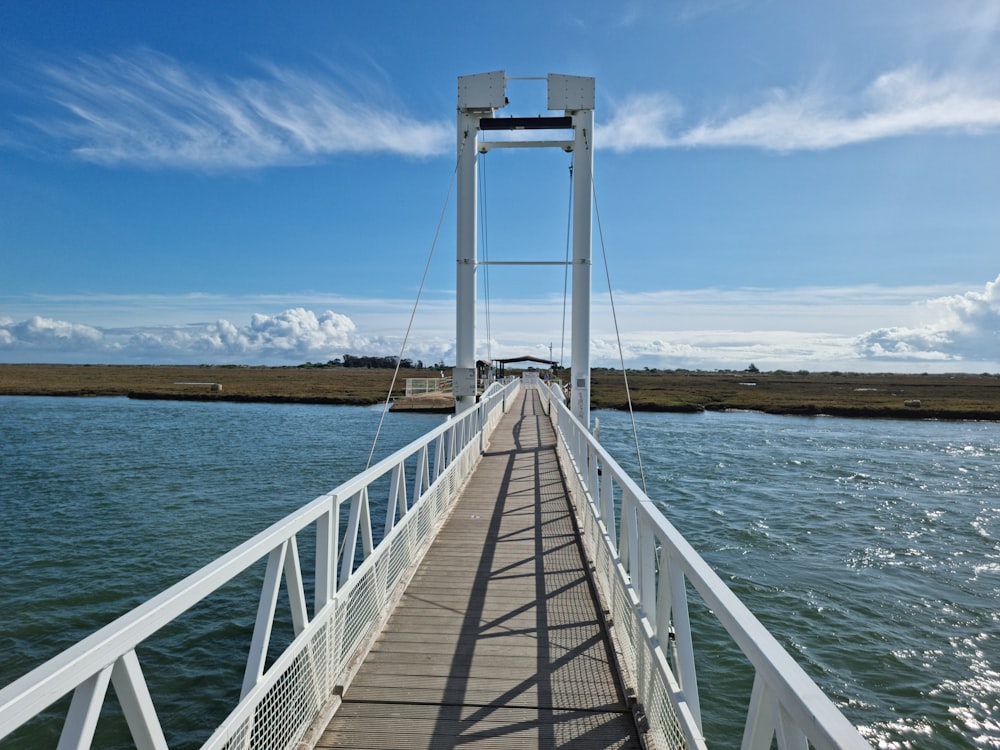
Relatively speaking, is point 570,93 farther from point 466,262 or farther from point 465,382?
point 465,382

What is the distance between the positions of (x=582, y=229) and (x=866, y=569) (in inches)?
341

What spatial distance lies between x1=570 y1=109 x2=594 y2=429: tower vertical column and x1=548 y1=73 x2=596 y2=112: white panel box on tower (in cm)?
18

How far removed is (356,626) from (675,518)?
37.6 ft

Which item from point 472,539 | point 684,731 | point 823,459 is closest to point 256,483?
point 472,539

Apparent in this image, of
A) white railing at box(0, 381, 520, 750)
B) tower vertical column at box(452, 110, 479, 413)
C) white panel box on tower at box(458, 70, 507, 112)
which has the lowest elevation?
white railing at box(0, 381, 520, 750)

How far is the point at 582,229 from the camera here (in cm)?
1377

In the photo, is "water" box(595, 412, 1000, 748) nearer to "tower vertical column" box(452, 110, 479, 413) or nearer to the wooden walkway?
the wooden walkway

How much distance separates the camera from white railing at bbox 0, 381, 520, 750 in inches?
66.8

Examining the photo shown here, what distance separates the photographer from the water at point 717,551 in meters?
6.83

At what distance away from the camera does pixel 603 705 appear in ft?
12.4

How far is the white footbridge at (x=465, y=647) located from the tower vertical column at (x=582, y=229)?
5894 millimetres

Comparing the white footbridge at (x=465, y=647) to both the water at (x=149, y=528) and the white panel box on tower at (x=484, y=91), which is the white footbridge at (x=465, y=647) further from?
the white panel box on tower at (x=484, y=91)

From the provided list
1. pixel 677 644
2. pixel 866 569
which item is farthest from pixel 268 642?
pixel 866 569

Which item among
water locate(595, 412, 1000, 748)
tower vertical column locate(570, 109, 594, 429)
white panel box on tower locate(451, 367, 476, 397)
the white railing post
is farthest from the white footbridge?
tower vertical column locate(570, 109, 594, 429)
